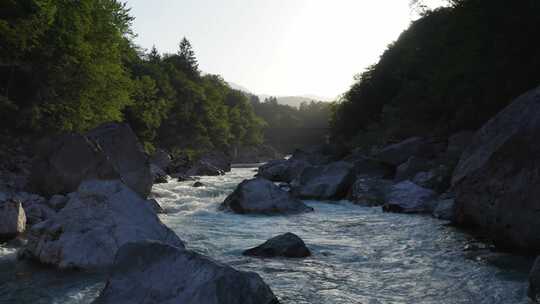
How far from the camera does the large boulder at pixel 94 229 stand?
675 cm

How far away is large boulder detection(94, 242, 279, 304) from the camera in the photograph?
14.1 feet

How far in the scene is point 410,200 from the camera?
12.8 meters

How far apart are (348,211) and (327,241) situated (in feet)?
14.8

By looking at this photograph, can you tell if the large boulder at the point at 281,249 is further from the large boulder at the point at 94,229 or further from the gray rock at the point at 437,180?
the gray rock at the point at 437,180

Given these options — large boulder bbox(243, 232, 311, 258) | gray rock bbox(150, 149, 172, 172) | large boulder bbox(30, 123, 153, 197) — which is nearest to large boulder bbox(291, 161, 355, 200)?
large boulder bbox(30, 123, 153, 197)

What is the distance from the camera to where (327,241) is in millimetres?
9109

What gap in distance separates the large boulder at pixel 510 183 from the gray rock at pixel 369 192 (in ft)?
17.5

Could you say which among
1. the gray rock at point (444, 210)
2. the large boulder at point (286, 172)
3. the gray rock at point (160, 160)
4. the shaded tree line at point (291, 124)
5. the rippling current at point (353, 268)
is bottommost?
the rippling current at point (353, 268)

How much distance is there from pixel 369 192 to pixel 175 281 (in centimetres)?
1160

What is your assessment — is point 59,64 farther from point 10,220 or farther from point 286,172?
point 10,220

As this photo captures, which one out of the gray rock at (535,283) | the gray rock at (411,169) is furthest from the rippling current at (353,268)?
the gray rock at (411,169)

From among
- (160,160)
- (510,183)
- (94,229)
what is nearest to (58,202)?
(94,229)

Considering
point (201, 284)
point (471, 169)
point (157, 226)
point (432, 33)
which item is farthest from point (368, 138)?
point (201, 284)

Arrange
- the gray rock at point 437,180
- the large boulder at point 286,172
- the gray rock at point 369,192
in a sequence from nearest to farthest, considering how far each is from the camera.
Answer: the gray rock at point 437,180 → the gray rock at point 369,192 → the large boulder at point 286,172
